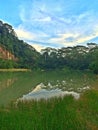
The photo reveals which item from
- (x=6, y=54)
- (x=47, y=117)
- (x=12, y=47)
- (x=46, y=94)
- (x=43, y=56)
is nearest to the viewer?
(x=47, y=117)

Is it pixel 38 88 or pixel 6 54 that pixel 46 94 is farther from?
pixel 6 54

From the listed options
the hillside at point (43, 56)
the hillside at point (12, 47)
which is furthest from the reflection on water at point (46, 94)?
the hillside at point (12, 47)

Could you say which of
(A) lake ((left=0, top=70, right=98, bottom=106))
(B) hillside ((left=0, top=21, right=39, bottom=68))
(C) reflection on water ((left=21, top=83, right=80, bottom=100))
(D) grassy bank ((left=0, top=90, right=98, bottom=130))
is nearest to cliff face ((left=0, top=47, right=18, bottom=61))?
(B) hillside ((left=0, top=21, right=39, bottom=68))

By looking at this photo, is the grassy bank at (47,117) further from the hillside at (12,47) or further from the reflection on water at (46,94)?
the hillside at (12,47)

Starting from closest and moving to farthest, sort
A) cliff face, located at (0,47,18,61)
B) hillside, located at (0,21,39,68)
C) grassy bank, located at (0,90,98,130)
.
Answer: grassy bank, located at (0,90,98,130) < cliff face, located at (0,47,18,61) < hillside, located at (0,21,39,68)

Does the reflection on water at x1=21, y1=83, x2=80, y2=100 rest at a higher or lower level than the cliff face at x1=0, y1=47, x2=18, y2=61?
lower

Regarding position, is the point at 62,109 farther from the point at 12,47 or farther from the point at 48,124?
the point at 12,47

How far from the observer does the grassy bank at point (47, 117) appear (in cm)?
980

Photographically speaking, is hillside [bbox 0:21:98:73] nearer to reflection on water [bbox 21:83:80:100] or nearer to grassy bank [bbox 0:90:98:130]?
reflection on water [bbox 21:83:80:100]

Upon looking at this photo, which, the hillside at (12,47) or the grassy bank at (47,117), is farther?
the hillside at (12,47)

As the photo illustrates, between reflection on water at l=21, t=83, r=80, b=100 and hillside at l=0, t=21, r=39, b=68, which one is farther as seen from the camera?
hillside at l=0, t=21, r=39, b=68

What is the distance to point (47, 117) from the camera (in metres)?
10.9

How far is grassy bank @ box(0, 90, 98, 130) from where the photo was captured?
9.80m

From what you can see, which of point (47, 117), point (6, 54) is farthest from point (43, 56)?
point (47, 117)
